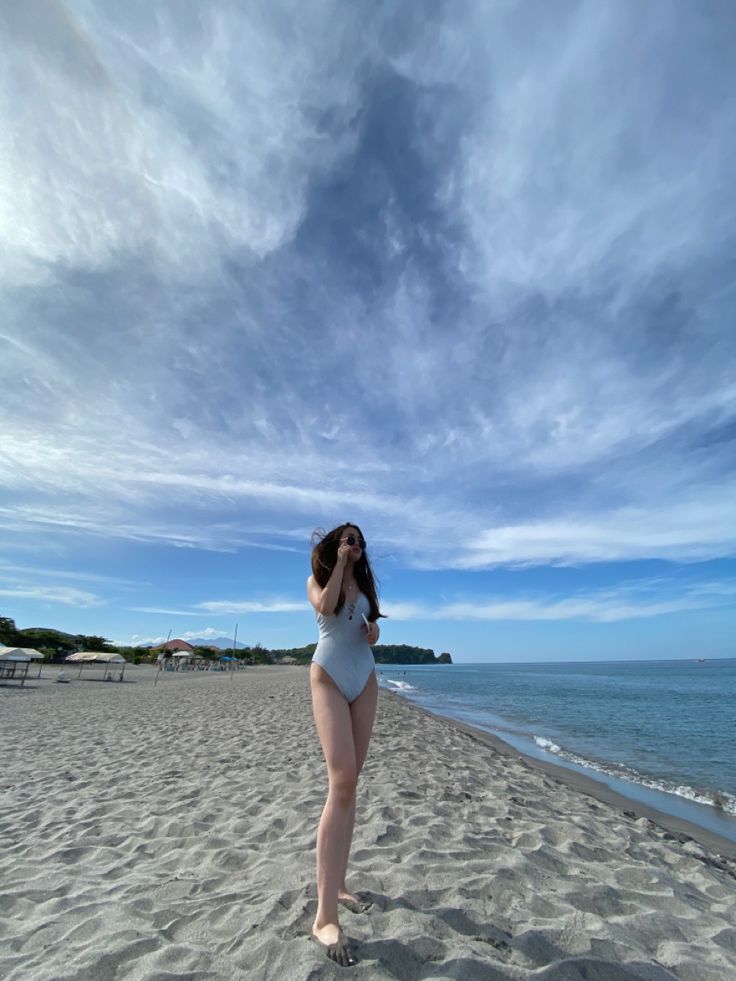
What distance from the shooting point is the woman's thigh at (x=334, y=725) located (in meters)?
2.38

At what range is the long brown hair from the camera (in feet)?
9.43

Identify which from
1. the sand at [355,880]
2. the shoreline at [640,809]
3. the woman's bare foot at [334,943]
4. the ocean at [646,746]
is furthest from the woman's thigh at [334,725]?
the ocean at [646,746]

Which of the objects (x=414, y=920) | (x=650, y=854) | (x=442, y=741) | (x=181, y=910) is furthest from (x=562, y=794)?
(x=181, y=910)

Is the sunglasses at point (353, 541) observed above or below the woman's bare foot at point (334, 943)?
above

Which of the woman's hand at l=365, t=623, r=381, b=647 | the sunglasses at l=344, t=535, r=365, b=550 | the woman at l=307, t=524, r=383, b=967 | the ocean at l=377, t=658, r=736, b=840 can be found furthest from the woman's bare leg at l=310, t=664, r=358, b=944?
the ocean at l=377, t=658, r=736, b=840

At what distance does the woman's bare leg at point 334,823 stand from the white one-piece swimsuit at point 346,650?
20 cm

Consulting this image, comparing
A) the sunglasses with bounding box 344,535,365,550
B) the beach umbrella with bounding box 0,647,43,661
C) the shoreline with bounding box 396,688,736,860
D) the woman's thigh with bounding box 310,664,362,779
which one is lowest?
the shoreline with bounding box 396,688,736,860

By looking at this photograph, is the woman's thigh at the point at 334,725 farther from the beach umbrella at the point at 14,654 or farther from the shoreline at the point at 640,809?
the beach umbrella at the point at 14,654

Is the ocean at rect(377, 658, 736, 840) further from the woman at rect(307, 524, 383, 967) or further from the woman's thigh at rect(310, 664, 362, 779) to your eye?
the woman's thigh at rect(310, 664, 362, 779)

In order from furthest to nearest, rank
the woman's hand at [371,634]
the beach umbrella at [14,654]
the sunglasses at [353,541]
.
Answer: the beach umbrella at [14,654] → the sunglasses at [353,541] → the woman's hand at [371,634]

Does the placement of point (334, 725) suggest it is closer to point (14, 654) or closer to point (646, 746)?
point (646, 746)

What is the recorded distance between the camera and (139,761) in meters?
6.71

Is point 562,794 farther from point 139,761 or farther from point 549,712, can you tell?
point 549,712

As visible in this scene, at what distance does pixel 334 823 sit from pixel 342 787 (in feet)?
0.52
